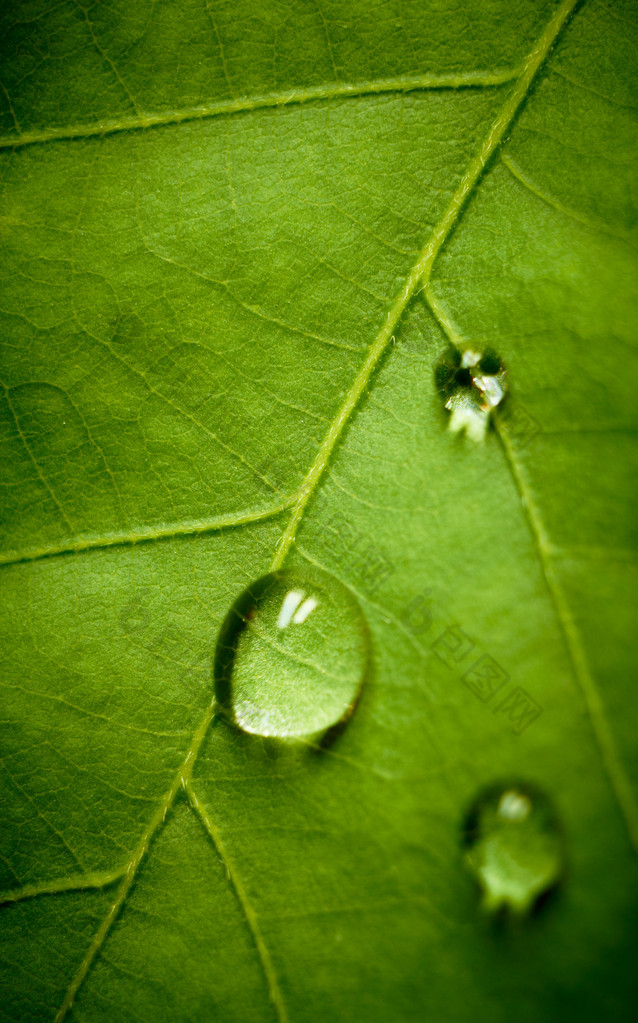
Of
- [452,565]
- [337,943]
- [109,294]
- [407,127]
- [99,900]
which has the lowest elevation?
[99,900]

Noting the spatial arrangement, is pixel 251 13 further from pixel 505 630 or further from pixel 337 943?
pixel 337 943

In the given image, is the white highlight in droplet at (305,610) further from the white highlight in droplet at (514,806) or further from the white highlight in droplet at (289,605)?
the white highlight in droplet at (514,806)

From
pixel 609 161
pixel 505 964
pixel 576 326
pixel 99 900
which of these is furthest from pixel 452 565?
pixel 99 900

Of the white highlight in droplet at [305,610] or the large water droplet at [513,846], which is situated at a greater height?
the white highlight in droplet at [305,610]

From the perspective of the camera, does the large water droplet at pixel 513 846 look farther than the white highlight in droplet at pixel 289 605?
No

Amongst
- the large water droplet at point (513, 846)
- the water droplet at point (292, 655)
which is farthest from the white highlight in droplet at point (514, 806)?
the water droplet at point (292, 655)

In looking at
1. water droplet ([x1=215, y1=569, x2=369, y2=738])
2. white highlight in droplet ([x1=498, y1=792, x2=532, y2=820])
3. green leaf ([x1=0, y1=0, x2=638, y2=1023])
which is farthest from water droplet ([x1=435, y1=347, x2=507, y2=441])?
white highlight in droplet ([x1=498, y1=792, x2=532, y2=820])

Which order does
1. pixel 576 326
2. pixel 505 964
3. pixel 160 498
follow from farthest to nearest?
pixel 160 498
pixel 576 326
pixel 505 964
